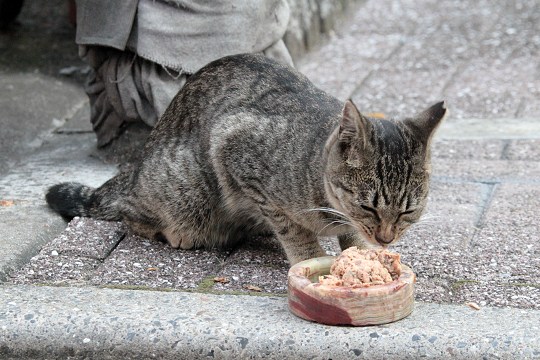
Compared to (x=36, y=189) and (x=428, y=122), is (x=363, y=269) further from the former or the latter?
(x=36, y=189)

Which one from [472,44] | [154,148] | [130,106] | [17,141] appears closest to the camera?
[154,148]

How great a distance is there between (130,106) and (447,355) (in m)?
2.56

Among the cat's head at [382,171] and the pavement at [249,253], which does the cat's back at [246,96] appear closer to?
the cat's head at [382,171]

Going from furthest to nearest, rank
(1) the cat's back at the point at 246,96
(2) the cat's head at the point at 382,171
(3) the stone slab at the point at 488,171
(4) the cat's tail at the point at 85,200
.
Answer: (3) the stone slab at the point at 488,171, (4) the cat's tail at the point at 85,200, (1) the cat's back at the point at 246,96, (2) the cat's head at the point at 382,171

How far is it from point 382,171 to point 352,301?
577 millimetres

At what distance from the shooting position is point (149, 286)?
372 centimetres

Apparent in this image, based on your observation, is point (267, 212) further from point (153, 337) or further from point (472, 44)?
point (472, 44)

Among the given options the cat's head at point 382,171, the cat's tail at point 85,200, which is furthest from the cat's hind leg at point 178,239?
the cat's head at point 382,171

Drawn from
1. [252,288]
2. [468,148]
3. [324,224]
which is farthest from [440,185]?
[252,288]

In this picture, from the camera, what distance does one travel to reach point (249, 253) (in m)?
4.19

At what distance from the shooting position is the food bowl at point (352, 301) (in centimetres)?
316

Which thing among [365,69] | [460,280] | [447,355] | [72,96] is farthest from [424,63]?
[447,355]

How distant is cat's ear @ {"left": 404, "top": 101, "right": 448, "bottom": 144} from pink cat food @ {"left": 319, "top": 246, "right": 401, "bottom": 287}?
19.8 inches

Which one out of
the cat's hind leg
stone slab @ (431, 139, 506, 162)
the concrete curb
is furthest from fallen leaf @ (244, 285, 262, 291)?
stone slab @ (431, 139, 506, 162)
